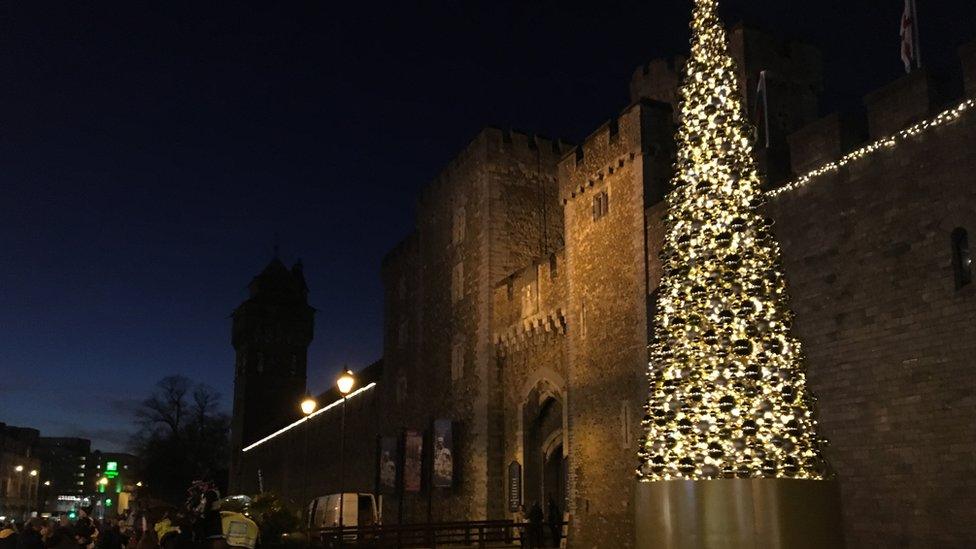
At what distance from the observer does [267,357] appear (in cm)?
5788

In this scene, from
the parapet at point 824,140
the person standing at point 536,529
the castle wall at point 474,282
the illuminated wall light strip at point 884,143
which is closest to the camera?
the illuminated wall light strip at point 884,143

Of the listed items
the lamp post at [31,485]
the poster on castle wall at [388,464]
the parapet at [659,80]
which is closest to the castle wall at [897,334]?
the parapet at [659,80]

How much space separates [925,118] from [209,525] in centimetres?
1030

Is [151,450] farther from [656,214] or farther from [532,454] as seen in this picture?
[656,214]

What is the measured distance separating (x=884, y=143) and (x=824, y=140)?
121 cm

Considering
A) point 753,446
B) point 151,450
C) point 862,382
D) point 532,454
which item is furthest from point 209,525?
point 151,450

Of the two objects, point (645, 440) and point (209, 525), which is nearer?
point (209, 525)

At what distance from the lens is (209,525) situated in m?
6.69

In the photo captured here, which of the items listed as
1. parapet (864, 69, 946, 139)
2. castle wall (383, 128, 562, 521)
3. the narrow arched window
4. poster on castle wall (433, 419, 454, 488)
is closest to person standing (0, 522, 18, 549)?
the narrow arched window

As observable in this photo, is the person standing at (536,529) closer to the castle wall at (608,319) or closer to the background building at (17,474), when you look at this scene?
the castle wall at (608,319)

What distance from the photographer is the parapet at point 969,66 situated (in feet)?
38.3

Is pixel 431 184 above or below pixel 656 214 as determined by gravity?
above

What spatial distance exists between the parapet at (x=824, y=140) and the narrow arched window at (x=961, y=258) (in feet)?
7.71

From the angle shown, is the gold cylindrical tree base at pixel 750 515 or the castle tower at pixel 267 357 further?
the castle tower at pixel 267 357
